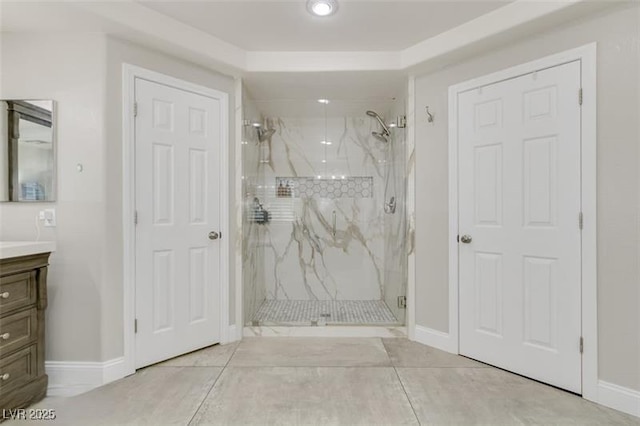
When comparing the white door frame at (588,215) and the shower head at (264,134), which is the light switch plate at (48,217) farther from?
the white door frame at (588,215)

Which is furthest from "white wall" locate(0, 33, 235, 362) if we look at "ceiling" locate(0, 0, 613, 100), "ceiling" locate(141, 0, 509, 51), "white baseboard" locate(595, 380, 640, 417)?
"white baseboard" locate(595, 380, 640, 417)

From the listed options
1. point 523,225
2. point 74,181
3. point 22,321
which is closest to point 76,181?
point 74,181

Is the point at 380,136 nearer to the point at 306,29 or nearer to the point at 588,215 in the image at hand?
the point at 306,29

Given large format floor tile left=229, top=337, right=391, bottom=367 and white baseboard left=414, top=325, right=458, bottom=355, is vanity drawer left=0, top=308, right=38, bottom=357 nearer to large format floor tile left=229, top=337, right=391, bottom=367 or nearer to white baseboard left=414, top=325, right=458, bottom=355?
large format floor tile left=229, top=337, right=391, bottom=367

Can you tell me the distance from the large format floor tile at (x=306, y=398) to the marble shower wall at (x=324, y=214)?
177 centimetres

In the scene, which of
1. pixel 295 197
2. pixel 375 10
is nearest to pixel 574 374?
pixel 375 10

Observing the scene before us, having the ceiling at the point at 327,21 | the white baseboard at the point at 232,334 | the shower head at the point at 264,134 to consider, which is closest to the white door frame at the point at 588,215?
the ceiling at the point at 327,21

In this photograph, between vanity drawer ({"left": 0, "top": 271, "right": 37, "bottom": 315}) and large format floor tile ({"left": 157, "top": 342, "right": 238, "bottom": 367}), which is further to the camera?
large format floor tile ({"left": 157, "top": 342, "right": 238, "bottom": 367})

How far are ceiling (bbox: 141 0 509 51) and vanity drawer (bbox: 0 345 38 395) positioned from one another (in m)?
2.20

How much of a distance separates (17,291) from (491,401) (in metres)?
2.76

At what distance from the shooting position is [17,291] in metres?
1.87

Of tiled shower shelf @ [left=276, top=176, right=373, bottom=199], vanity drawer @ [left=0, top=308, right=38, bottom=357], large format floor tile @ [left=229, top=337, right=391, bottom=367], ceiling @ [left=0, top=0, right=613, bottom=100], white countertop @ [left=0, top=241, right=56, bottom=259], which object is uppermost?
ceiling @ [left=0, top=0, right=613, bottom=100]

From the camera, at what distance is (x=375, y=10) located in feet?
7.25

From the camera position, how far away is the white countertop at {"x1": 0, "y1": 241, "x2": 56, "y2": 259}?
1735 mm
